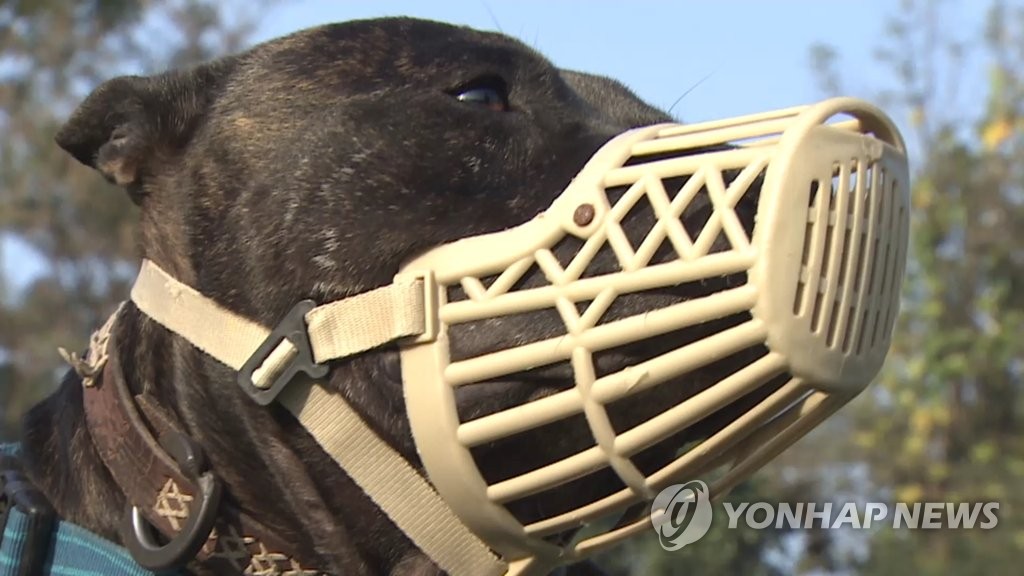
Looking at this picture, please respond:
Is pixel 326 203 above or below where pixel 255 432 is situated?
above

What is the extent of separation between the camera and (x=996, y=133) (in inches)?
823

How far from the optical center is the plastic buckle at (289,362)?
267 centimetres

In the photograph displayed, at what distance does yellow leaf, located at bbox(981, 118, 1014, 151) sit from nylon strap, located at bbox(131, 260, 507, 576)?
19.8 m

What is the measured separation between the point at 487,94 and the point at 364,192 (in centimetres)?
35

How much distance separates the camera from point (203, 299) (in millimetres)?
2824

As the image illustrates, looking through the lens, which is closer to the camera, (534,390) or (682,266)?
(682,266)

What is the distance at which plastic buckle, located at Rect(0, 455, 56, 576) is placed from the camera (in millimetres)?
2838

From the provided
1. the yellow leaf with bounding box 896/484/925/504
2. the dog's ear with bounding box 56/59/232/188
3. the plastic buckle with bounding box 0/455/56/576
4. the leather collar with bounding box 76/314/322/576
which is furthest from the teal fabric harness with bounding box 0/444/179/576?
the yellow leaf with bounding box 896/484/925/504

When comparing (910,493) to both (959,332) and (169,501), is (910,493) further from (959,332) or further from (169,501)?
(169,501)

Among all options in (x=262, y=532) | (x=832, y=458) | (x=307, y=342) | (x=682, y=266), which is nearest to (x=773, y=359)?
(x=682, y=266)

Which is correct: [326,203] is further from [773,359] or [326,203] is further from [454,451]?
[773,359]

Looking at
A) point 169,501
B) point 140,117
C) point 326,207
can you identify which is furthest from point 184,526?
point 140,117

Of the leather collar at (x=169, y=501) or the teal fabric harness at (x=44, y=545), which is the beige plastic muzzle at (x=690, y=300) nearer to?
the leather collar at (x=169, y=501)

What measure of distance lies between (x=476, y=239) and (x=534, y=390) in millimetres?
306
